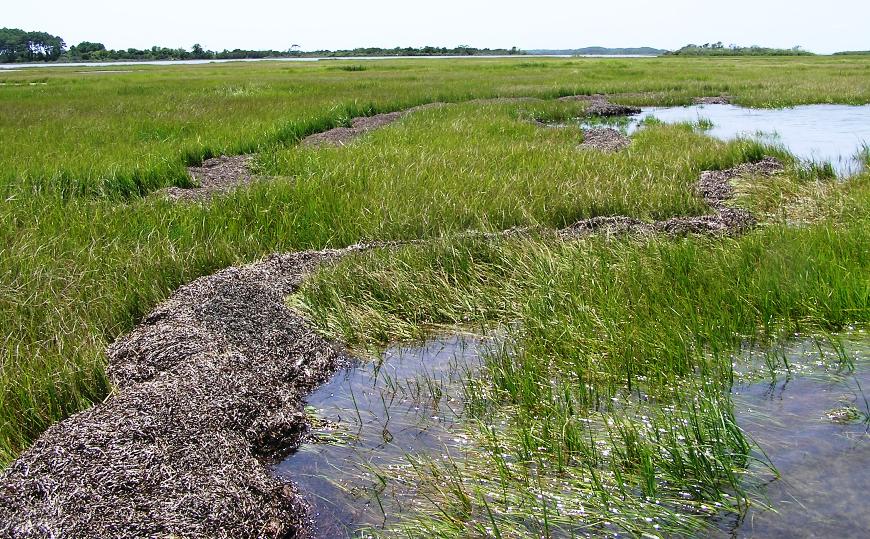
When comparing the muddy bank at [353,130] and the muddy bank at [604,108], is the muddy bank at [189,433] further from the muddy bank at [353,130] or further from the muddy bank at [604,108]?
the muddy bank at [604,108]

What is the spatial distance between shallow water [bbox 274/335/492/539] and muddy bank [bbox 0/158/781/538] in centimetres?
15

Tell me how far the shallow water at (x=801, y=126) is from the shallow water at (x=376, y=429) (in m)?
9.70

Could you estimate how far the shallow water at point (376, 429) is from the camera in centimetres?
358

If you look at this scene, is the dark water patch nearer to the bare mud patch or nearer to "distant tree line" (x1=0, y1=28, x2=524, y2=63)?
the bare mud patch

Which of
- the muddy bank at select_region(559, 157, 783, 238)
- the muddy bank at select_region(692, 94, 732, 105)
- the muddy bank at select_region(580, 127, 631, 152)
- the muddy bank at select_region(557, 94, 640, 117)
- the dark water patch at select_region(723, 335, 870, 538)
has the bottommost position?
the dark water patch at select_region(723, 335, 870, 538)

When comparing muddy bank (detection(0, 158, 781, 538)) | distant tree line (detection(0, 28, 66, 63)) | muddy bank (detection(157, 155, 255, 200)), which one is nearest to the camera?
muddy bank (detection(0, 158, 781, 538))

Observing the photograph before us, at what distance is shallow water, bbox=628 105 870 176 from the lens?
46.6ft

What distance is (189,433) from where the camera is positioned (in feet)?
12.8

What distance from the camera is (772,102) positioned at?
25.4 metres

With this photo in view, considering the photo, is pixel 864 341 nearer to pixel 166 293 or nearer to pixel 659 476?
pixel 659 476

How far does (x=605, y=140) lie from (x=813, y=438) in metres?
12.7

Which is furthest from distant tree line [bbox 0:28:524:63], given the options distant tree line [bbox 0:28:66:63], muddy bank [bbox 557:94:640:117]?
muddy bank [bbox 557:94:640:117]

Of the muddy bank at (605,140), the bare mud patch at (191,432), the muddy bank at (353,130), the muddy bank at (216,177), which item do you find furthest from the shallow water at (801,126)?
the bare mud patch at (191,432)

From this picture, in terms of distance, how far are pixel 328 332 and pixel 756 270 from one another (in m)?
3.71
